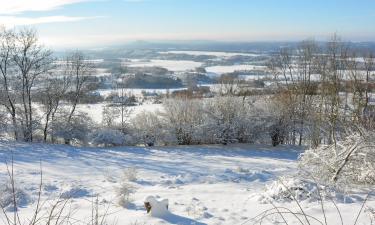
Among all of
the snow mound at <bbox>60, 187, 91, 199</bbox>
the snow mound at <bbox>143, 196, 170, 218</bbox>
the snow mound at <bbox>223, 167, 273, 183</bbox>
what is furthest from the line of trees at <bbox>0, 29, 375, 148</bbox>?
the snow mound at <bbox>143, 196, 170, 218</bbox>

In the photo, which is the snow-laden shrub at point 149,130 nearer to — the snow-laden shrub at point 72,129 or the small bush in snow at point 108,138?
the small bush in snow at point 108,138

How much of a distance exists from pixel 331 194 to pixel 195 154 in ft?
50.7

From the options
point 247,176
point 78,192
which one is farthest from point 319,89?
point 78,192

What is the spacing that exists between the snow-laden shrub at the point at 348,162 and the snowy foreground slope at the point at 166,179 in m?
1.61

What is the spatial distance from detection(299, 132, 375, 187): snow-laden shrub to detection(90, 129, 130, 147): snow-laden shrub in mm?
20173

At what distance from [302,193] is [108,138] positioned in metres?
22.1

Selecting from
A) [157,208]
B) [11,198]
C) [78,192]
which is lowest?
[78,192]

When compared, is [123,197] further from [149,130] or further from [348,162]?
[149,130]

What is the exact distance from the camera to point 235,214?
8.45 meters

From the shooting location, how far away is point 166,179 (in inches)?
595

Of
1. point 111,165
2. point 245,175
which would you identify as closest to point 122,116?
point 111,165

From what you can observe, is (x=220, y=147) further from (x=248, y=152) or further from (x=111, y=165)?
(x=111, y=165)

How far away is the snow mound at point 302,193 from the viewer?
870cm

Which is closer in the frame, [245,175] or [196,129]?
[245,175]
